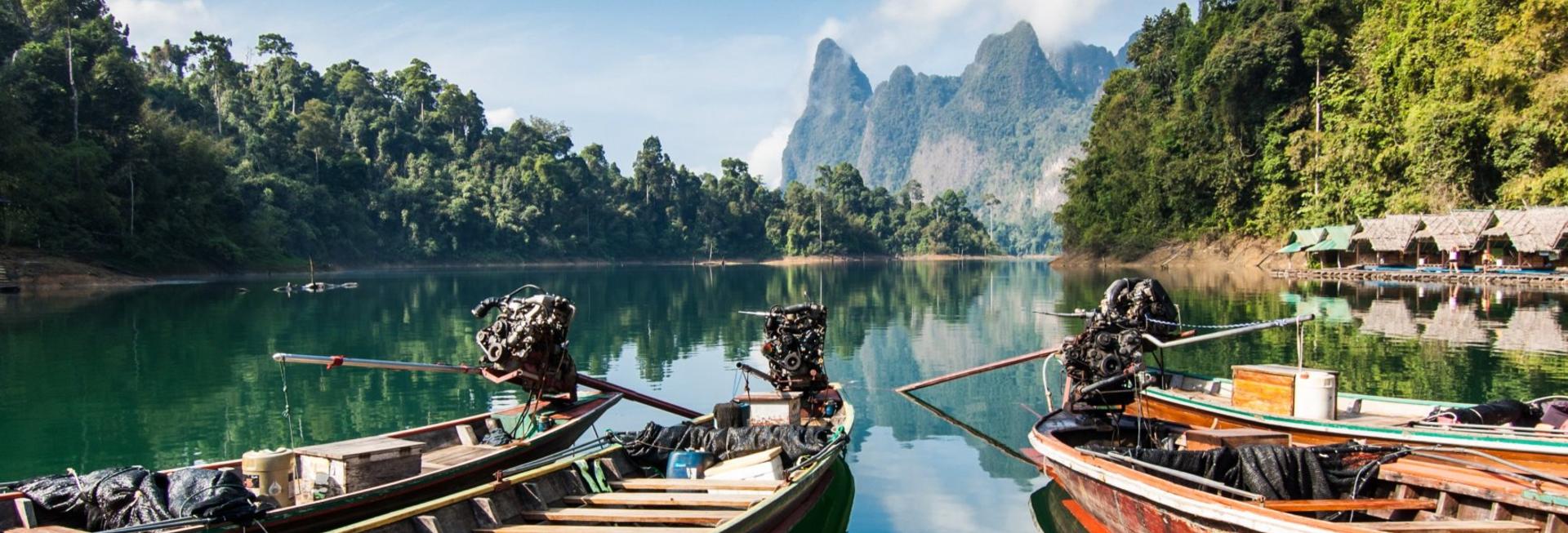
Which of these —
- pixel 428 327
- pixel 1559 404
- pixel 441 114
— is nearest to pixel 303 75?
pixel 441 114

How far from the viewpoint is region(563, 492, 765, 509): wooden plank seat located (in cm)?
815

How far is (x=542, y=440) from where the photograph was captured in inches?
427

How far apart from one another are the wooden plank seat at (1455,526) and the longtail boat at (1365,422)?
84.7 inches

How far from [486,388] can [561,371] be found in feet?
22.4

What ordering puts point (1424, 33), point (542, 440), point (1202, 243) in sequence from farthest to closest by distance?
1. point (1202, 243)
2. point (1424, 33)
3. point (542, 440)

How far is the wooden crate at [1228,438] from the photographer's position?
9.09 metres

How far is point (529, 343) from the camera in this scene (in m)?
11.7

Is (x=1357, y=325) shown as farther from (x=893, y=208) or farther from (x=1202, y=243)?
(x=893, y=208)

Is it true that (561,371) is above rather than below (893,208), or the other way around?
below

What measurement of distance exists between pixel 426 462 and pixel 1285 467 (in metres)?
8.40

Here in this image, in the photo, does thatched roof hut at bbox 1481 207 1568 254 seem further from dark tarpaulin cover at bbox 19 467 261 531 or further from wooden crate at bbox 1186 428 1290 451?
dark tarpaulin cover at bbox 19 467 261 531

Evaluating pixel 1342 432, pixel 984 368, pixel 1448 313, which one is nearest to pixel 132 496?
pixel 1342 432

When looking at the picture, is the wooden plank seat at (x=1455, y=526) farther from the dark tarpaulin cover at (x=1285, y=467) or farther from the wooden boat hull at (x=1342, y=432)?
the wooden boat hull at (x=1342, y=432)

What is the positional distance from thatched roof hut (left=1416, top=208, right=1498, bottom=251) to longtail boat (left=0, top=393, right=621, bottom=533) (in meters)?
42.1
